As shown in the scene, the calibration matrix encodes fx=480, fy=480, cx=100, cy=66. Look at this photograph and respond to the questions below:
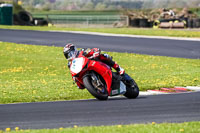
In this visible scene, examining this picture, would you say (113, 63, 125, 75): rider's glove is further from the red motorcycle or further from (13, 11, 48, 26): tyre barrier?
(13, 11, 48, 26): tyre barrier

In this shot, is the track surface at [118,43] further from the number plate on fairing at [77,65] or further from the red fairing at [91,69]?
the number plate on fairing at [77,65]

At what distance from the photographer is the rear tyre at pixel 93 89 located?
10.8 meters

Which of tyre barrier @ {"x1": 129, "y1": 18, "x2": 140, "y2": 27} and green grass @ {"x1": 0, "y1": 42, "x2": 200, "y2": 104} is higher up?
green grass @ {"x1": 0, "y1": 42, "x2": 200, "y2": 104}

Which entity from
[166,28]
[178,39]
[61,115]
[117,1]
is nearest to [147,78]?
[61,115]

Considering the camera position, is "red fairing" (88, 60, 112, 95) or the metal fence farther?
the metal fence

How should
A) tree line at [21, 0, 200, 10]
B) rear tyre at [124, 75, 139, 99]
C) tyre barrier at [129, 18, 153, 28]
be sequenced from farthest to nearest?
tree line at [21, 0, 200, 10] < tyre barrier at [129, 18, 153, 28] < rear tyre at [124, 75, 139, 99]

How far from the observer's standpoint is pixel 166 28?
4312 cm

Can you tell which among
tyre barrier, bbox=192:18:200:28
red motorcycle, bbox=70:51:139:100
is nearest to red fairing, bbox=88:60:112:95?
red motorcycle, bbox=70:51:139:100

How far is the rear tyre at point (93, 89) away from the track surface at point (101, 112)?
167 millimetres

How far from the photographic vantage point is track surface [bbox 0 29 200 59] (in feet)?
85.3

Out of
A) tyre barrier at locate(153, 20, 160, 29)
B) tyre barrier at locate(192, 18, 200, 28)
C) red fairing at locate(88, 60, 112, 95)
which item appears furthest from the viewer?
tyre barrier at locate(192, 18, 200, 28)

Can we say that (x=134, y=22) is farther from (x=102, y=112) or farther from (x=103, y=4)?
(x=102, y=112)

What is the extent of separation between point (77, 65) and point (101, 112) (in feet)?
5.43

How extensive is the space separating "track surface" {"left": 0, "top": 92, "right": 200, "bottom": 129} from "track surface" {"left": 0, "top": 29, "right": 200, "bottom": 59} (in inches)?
546
